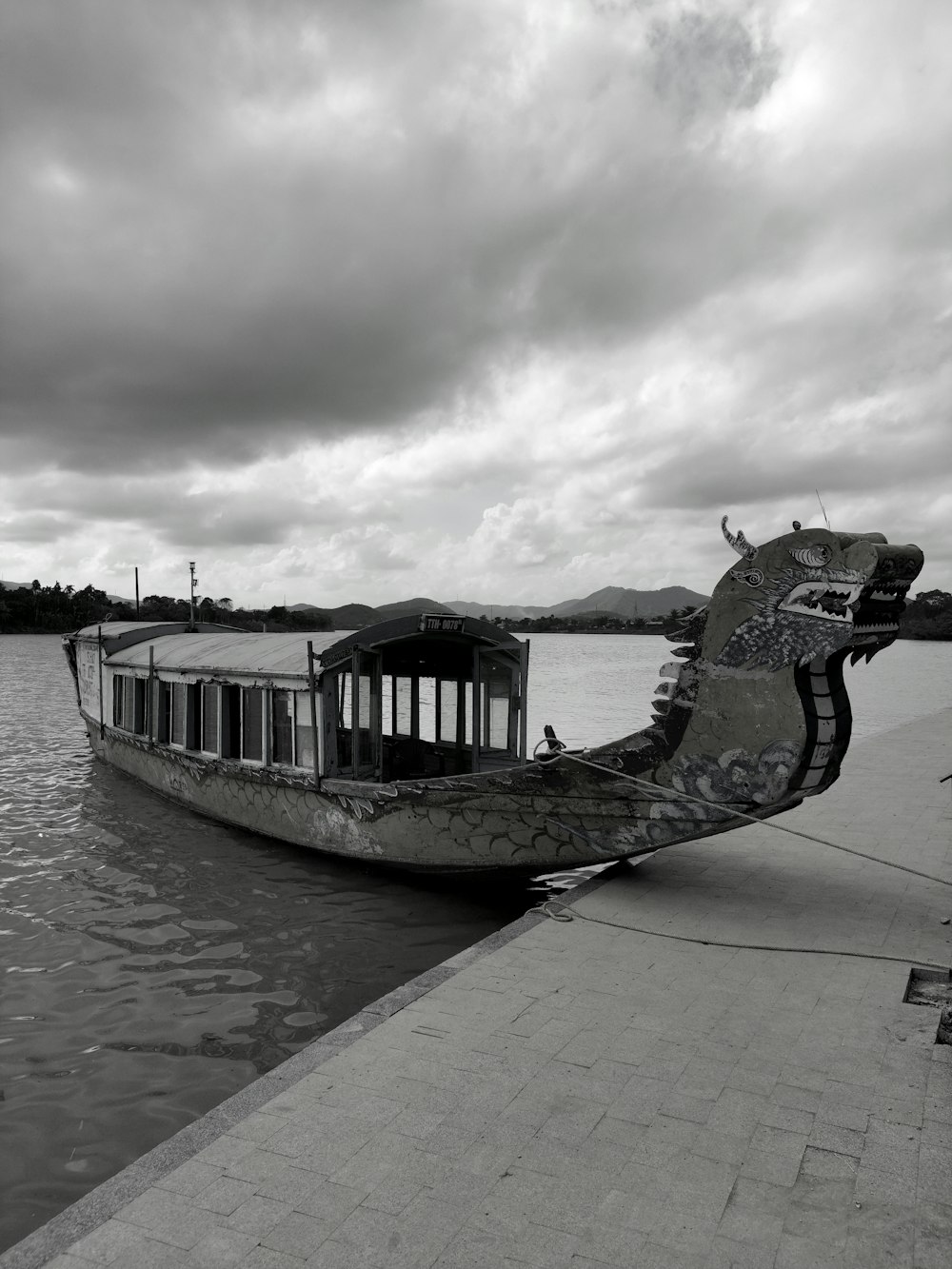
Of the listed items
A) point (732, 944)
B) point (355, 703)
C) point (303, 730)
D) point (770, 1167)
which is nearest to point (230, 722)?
point (303, 730)

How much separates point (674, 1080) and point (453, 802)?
14.3ft

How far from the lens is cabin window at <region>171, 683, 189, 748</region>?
12.2 m

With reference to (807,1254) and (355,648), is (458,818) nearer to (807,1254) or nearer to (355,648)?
(355,648)

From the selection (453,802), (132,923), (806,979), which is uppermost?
(453,802)

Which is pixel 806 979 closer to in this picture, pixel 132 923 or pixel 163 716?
pixel 132 923

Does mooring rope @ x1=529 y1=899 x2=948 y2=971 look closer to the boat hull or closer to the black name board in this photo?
the boat hull

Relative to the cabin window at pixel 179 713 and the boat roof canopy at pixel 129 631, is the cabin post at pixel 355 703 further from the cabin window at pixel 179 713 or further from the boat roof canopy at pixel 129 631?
the boat roof canopy at pixel 129 631

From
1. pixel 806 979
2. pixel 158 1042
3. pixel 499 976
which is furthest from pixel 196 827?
pixel 806 979

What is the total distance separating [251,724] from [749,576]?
6436 mm

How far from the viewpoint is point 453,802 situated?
856 cm

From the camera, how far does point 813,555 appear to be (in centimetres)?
709

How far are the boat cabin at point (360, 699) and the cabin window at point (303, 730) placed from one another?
0.01 m

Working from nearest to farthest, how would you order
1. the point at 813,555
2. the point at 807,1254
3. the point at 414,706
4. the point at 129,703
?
the point at 807,1254 < the point at 813,555 < the point at 414,706 < the point at 129,703

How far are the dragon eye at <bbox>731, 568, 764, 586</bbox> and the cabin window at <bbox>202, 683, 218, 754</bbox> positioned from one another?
7.04 metres
